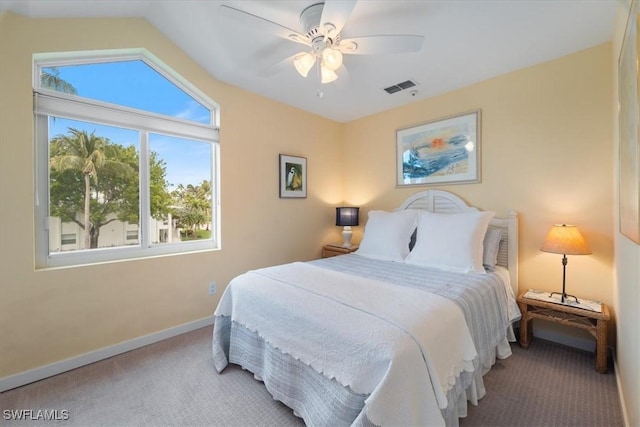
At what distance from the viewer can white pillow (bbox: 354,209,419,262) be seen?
8.79 feet

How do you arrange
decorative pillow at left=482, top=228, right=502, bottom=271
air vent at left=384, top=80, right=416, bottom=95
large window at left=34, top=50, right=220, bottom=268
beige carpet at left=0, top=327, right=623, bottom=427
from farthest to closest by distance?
1. air vent at left=384, top=80, right=416, bottom=95
2. decorative pillow at left=482, top=228, right=502, bottom=271
3. large window at left=34, top=50, right=220, bottom=268
4. beige carpet at left=0, top=327, right=623, bottom=427

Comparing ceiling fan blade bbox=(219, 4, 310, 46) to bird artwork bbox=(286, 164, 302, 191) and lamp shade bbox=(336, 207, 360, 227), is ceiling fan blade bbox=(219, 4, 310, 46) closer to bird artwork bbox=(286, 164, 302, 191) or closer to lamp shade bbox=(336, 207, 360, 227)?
bird artwork bbox=(286, 164, 302, 191)

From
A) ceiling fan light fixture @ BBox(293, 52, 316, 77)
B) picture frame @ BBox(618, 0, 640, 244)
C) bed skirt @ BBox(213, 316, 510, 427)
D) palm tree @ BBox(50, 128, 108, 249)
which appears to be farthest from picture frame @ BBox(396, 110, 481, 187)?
palm tree @ BBox(50, 128, 108, 249)

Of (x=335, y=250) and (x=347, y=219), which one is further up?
(x=347, y=219)

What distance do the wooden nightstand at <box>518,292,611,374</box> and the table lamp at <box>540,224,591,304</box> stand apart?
0.42ft

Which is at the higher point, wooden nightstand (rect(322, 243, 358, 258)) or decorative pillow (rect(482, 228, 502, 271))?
decorative pillow (rect(482, 228, 502, 271))

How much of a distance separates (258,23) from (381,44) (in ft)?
2.56

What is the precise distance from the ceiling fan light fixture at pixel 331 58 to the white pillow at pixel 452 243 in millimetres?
Answer: 1625

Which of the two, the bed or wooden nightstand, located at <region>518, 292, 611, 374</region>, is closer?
the bed

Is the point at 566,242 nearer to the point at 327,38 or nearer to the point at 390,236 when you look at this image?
the point at 390,236

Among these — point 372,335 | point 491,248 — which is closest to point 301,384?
point 372,335

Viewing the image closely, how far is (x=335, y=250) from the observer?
3.57 meters

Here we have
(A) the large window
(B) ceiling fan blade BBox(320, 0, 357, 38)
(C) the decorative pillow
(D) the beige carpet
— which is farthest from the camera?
(C) the decorative pillow

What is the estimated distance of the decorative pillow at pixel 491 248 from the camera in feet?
7.79
